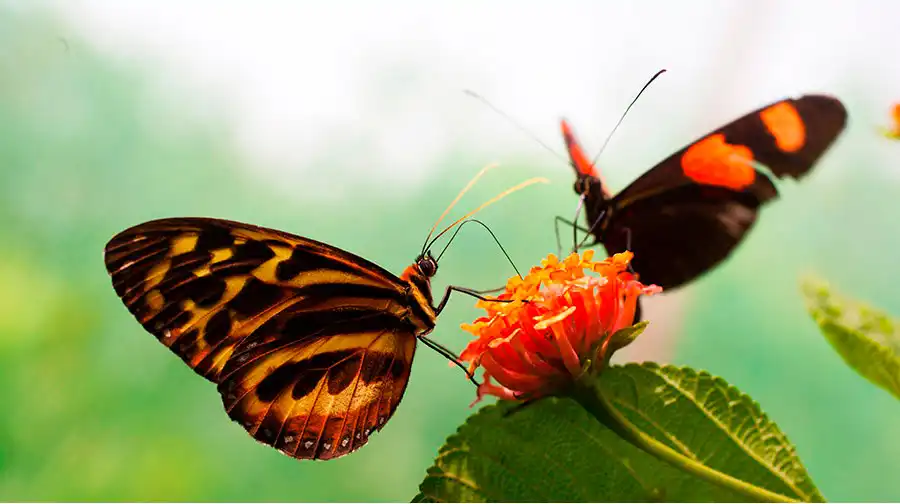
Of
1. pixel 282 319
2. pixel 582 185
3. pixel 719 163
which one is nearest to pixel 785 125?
pixel 719 163

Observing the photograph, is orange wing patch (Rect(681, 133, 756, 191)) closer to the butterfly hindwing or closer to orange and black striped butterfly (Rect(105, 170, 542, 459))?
the butterfly hindwing

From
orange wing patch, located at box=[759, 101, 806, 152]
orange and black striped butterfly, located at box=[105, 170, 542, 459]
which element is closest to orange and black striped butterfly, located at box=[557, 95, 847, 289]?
orange wing patch, located at box=[759, 101, 806, 152]

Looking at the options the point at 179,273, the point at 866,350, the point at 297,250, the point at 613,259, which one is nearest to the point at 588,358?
the point at 613,259

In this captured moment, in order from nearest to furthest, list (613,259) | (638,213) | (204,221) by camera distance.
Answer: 1. (613,259)
2. (204,221)
3. (638,213)

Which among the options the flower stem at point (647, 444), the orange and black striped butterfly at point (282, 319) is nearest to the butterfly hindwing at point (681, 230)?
the orange and black striped butterfly at point (282, 319)

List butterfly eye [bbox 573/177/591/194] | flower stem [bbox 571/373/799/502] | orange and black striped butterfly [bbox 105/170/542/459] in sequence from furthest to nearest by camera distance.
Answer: butterfly eye [bbox 573/177/591/194] → orange and black striped butterfly [bbox 105/170/542/459] → flower stem [bbox 571/373/799/502]

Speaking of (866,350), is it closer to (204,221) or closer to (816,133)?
(816,133)

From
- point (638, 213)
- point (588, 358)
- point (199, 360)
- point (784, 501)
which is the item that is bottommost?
point (784, 501)
